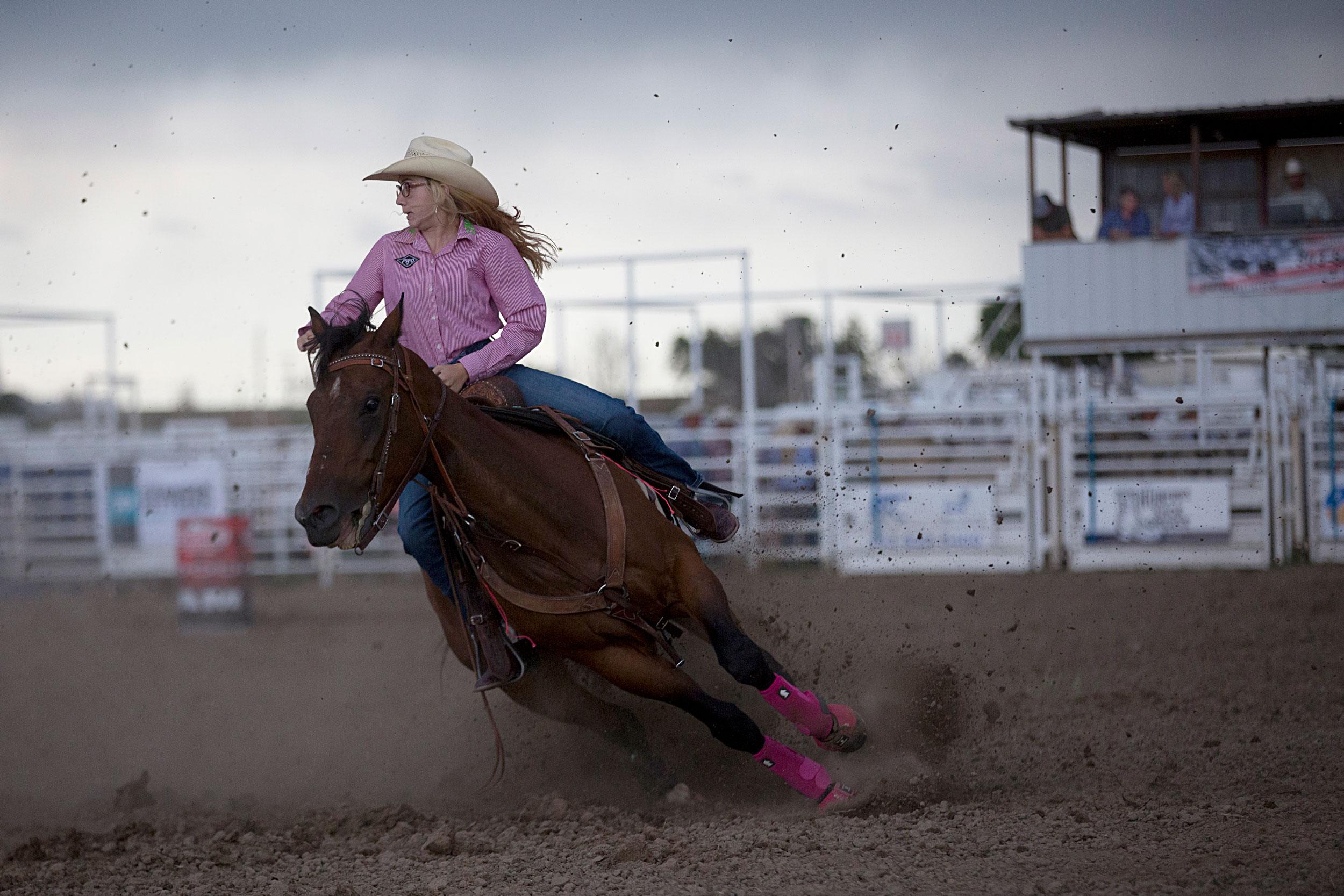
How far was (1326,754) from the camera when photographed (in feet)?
14.0

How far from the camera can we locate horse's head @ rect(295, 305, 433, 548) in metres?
2.94

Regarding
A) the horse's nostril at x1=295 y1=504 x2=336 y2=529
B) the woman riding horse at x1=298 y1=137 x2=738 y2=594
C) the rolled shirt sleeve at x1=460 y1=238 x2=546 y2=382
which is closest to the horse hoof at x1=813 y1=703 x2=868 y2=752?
the woman riding horse at x1=298 y1=137 x2=738 y2=594

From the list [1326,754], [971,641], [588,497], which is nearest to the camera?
[588,497]

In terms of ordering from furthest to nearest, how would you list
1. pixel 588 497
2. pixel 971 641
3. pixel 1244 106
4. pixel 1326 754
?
pixel 1244 106 < pixel 971 641 < pixel 1326 754 < pixel 588 497

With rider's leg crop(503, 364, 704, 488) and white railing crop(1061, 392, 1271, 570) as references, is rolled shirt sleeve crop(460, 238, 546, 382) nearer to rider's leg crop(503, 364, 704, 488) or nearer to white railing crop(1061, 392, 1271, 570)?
rider's leg crop(503, 364, 704, 488)

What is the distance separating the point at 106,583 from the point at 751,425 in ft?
23.4

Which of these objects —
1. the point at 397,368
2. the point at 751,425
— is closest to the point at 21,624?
the point at 751,425

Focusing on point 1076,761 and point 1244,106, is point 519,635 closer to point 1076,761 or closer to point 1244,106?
point 1076,761

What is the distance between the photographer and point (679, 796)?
4.32 metres

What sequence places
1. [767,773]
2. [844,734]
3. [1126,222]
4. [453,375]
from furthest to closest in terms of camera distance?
[1126,222] → [767,773] → [844,734] → [453,375]

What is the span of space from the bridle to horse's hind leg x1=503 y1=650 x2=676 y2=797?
4.72 ft

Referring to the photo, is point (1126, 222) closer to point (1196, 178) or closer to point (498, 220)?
point (1196, 178)

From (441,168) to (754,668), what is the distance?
183cm

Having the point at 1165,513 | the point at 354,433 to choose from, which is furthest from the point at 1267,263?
the point at 354,433
